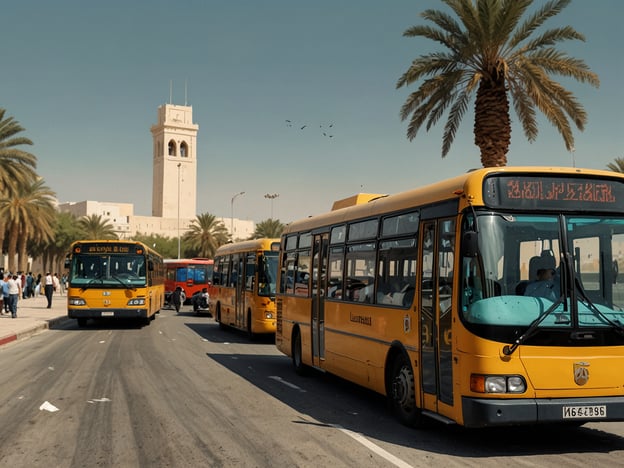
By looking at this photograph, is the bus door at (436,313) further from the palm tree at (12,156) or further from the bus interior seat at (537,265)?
the palm tree at (12,156)

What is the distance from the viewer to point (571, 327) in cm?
723

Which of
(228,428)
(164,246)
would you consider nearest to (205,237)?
(164,246)

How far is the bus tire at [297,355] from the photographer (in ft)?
44.9

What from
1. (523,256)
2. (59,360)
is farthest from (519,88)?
(523,256)

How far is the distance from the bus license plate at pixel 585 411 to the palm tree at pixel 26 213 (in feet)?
161

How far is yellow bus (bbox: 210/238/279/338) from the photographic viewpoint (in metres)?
20.3

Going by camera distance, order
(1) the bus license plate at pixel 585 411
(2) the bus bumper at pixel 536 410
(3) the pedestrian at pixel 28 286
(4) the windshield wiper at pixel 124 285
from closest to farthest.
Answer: (2) the bus bumper at pixel 536 410 → (1) the bus license plate at pixel 585 411 → (4) the windshield wiper at pixel 124 285 → (3) the pedestrian at pixel 28 286

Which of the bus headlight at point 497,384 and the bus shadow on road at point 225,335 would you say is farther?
the bus shadow on road at point 225,335

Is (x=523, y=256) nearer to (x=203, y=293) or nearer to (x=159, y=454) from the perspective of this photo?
(x=159, y=454)

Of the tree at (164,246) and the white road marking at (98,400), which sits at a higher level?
the tree at (164,246)

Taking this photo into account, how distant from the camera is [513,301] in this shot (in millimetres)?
7215

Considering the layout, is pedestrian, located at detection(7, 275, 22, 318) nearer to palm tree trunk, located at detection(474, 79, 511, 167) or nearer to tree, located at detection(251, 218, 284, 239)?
palm tree trunk, located at detection(474, 79, 511, 167)

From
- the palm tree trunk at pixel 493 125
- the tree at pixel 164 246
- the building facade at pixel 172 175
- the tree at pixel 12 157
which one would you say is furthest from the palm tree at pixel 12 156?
the building facade at pixel 172 175

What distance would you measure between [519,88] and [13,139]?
103 ft
